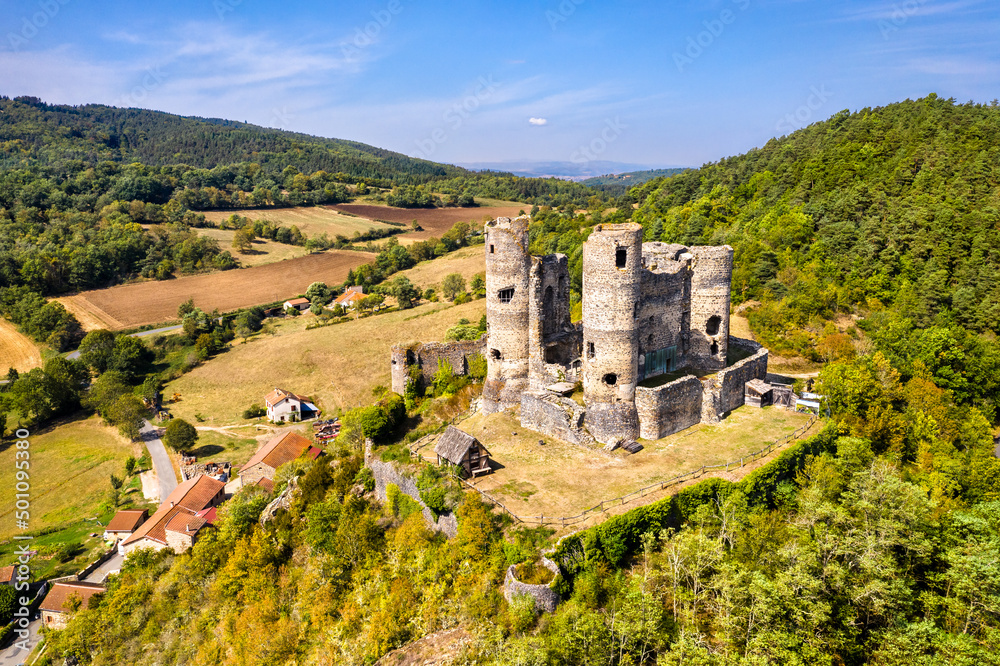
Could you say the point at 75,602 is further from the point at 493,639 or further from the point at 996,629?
the point at 996,629

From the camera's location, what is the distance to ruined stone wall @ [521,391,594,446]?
26.1m

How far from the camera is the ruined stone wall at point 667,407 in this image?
84.1ft

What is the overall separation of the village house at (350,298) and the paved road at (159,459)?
29.5 m

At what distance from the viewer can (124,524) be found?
3816cm

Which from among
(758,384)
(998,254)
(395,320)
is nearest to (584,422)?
(758,384)

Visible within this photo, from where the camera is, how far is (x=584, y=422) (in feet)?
86.2

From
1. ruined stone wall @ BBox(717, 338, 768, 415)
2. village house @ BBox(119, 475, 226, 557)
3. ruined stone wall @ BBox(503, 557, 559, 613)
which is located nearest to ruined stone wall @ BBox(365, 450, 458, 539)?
ruined stone wall @ BBox(503, 557, 559, 613)

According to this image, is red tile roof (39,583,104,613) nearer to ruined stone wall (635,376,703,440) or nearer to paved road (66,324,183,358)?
ruined stone wall (635,376,703,440)

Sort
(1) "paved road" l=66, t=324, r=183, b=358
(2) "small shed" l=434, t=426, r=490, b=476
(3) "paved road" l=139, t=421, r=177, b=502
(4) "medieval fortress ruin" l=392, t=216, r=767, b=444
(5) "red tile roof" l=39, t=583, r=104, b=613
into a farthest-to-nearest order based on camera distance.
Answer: (1) "paved road" l=66, t=324, r=183, b=358
(3) "paved road" l=139, t=421, r=177, b=502
(5) "red tile roof" l=39, t=583, r=104, b=613
(4) "medieval fortress ruin" l=392, t=216, r=767, b=444
(2) "small shed" l=434, t=426, r=490, b=476

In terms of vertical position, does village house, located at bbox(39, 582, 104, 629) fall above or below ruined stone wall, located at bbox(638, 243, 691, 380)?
below

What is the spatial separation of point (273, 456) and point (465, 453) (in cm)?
2386

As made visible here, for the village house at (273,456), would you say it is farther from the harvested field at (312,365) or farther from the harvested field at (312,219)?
the harvested field at (312,219)

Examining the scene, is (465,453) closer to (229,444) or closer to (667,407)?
(667,407)

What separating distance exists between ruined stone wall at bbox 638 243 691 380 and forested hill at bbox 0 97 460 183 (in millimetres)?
139653
